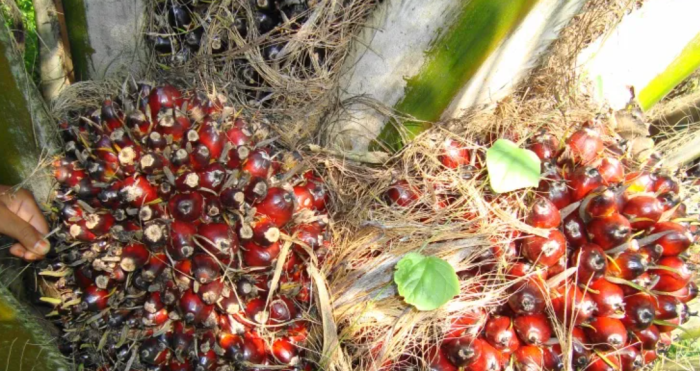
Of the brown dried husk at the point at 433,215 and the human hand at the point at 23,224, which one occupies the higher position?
the brown dried husk at the point at 433,215

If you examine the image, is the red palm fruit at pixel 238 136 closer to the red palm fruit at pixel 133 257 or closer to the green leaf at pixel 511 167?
the red palm fruit at pixel 133 257

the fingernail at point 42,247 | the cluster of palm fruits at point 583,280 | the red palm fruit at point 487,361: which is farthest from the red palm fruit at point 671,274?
the fingernail at point 42,247

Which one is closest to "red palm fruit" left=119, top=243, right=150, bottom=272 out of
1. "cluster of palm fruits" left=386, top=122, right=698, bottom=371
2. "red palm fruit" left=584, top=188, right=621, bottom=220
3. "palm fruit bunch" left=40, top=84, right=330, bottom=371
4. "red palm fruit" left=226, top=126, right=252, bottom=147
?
"palm fruit bunch" left=40, top=84, right=330, bottom=371

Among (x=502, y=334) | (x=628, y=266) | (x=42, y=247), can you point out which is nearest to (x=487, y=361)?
(x=502, y=334)

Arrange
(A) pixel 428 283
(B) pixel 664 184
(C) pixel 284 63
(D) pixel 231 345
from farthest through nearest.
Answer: (C) pixel 284 63 → (B) pixel 664 184 → (D) pixel 231 345 → (A) pixel 428 283

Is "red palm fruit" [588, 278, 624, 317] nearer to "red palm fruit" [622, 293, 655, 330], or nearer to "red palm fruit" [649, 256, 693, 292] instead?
"red palm fruit" [622, 293, 655, 330]

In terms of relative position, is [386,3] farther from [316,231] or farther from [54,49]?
[54,49]

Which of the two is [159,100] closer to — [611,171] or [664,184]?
[611,171]
